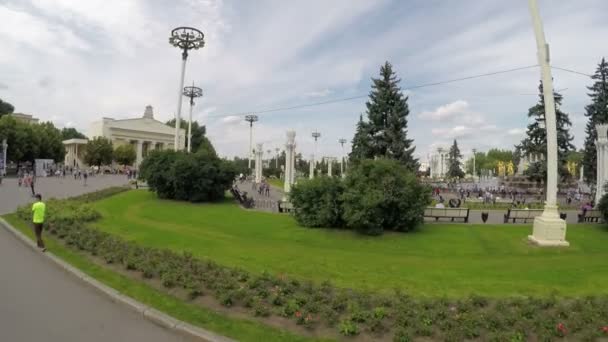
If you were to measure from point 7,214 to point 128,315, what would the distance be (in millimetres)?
14529

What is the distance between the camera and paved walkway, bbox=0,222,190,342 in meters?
5.15

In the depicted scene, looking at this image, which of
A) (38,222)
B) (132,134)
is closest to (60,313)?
(38,222)

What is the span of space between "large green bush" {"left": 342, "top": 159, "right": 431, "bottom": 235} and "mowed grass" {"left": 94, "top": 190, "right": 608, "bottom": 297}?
1.81ft

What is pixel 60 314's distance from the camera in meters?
5.82

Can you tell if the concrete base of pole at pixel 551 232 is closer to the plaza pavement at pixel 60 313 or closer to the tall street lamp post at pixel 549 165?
the tall street lamp post at pixel 549 165

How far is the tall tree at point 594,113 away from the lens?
3888 cm

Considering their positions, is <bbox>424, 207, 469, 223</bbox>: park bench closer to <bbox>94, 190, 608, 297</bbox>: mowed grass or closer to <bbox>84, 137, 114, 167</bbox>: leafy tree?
<bbox>94, 190, 608, 297</bbox>: mowed grass

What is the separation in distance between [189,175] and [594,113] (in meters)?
43.4

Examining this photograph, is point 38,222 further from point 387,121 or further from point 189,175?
point 387,121

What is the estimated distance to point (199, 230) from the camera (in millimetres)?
14102

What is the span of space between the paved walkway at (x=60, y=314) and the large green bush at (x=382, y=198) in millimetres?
8561

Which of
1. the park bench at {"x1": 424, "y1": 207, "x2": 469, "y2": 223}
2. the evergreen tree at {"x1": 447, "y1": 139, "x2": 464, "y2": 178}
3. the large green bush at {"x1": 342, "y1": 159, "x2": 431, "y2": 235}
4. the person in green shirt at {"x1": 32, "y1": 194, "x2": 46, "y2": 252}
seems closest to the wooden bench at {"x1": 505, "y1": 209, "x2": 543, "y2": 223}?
the park bench at {"x1": 424, "y1": 207, "x2": 469, "y2": 223}

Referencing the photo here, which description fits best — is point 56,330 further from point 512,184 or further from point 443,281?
point 512,184

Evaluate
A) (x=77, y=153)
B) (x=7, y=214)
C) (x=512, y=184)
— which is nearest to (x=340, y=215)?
(x=7, y=214)
